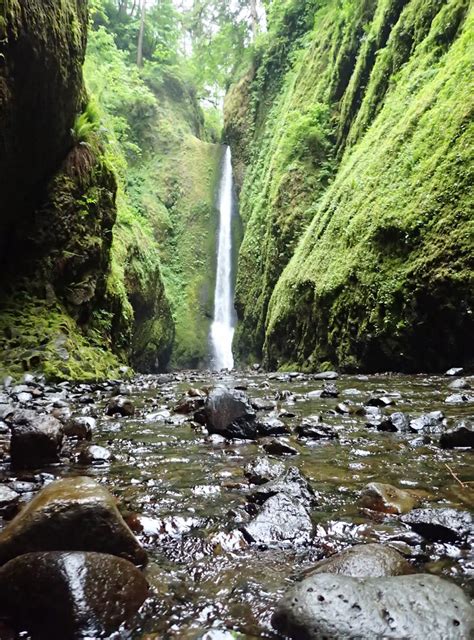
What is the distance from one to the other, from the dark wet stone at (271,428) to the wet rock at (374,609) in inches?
93.0

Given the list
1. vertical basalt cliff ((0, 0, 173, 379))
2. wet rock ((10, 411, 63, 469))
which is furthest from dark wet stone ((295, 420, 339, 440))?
vertical basalt cliff ((0, 0, 173, 379))

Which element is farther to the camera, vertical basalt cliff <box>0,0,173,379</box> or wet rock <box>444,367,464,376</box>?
wet rock <box>444,367,464,376</box>

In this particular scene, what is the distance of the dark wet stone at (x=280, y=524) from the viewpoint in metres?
1.73

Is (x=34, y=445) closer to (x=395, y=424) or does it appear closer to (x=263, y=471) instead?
(x=263, y=471)

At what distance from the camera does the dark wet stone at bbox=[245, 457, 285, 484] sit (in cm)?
236

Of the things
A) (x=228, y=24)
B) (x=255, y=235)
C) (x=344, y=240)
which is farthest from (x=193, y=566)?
(x=228, y=24)

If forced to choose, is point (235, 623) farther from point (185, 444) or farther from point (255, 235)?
point (255, 235)

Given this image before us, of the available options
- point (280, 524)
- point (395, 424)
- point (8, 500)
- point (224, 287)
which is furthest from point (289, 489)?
point (224, 287)

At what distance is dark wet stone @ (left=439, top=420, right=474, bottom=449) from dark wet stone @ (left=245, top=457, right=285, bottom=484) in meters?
1.11

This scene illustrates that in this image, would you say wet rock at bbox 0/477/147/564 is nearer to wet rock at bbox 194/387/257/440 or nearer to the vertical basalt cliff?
wet rock at bbox 194/387/257/440

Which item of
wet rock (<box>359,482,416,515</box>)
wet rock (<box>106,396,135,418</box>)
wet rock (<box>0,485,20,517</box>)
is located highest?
wet rock (<box>359,482,416,515</box>)

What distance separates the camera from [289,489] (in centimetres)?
208

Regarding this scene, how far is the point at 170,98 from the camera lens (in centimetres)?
3166

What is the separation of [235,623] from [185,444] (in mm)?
2098
